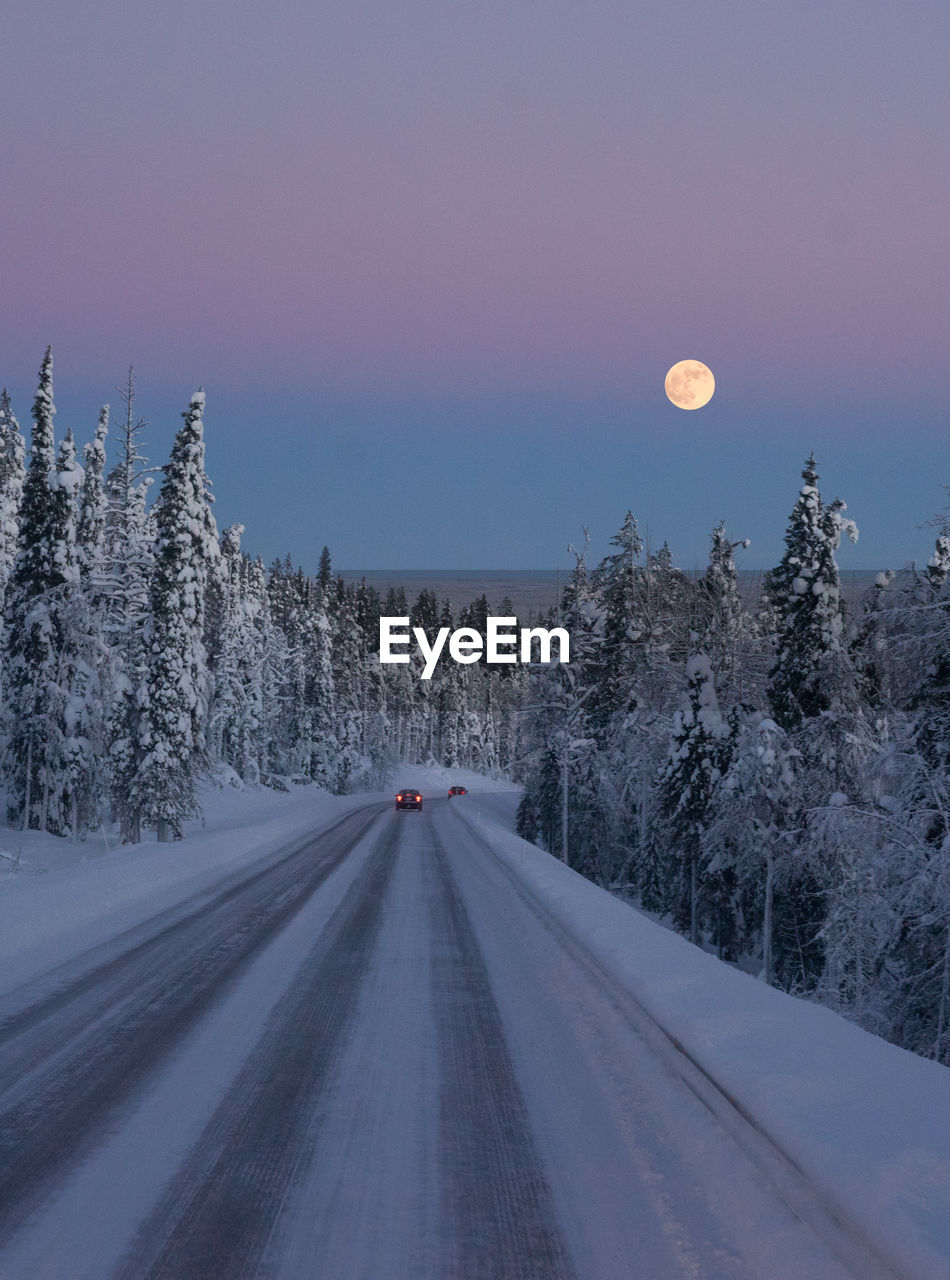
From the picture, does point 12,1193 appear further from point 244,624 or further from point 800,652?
point 244,624

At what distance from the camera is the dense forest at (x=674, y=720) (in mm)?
15031

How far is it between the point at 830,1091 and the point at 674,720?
2778 cm

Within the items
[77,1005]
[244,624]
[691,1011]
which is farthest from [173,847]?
[244,624]

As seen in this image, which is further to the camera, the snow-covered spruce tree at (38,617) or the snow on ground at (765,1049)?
the snow-covered spruce tree at (38,617)

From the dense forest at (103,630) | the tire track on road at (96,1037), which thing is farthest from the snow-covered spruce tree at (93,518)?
the tire track on road at (96,1037)

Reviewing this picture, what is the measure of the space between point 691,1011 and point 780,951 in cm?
2729

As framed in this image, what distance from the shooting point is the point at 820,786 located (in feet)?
96.6

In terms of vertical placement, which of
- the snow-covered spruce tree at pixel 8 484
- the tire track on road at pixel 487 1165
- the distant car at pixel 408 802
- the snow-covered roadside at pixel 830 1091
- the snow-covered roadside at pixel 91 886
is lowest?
the distant car at pixel 408 802

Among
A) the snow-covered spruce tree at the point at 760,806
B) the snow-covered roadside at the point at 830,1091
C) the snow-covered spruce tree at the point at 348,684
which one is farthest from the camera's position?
the snow-covered spruce tree at the point at 348,684

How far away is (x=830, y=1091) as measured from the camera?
5426 mm

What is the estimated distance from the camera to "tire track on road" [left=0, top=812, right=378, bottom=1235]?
16.5 feet

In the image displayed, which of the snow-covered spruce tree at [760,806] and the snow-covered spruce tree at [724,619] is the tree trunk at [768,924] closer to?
the snow-covered spruce tree at [760,806]

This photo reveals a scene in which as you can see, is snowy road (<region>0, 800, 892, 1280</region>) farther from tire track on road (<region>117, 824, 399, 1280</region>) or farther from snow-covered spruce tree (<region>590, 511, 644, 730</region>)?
snow-covered spruce tree (<region>590, 511, 644, 730</region>)

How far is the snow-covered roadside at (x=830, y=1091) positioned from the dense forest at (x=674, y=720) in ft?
20.7
